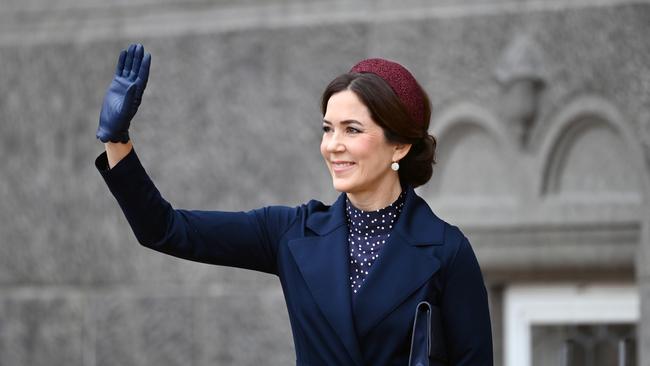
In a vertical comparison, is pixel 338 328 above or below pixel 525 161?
below

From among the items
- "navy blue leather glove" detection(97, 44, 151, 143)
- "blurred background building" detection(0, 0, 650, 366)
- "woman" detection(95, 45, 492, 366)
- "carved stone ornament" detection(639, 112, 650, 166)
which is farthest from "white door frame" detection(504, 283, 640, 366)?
"navy blue leather glove" detection(97, 44, 151, 143)

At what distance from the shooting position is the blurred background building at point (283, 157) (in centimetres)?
579

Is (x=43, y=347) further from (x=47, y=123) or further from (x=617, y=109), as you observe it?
(x=617, y=109)

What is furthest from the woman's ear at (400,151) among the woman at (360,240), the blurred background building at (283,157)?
the blurred background building at (283,157)

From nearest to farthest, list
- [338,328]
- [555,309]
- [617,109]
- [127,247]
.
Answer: [338,328] < [617,109] < [555,309] < [127,247]

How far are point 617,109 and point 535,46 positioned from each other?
391 millimetres

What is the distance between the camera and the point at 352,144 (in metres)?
3.43

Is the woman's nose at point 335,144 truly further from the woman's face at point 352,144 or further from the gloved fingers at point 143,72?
the gloved fingers at point 143,72

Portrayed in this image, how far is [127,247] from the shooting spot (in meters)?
6.52

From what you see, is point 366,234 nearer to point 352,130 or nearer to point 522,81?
point 352,130

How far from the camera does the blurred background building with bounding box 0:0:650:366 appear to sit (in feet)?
19.0

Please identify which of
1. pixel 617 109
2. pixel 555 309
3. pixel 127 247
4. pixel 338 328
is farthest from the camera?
pixel 127 247

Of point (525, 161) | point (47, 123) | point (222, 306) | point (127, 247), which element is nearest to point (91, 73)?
point (47, 123)

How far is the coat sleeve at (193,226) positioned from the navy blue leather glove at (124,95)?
0.30 feet
